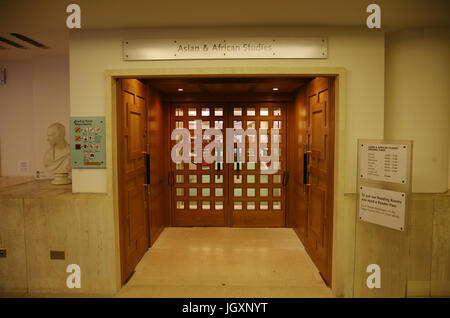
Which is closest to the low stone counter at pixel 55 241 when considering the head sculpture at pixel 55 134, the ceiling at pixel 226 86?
the head sculpture at pixel 55 134

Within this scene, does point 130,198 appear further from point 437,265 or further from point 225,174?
point 437,265

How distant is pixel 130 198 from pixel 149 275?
3.09 feet

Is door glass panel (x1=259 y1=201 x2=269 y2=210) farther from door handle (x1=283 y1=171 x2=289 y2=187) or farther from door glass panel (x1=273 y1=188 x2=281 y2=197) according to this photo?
door handle (x1=283 y1=171 x2=289 y2=187)

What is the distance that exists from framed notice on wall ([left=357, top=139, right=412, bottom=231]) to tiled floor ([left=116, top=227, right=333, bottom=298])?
1.02 meters

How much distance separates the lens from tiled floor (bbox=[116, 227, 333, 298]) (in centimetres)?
303

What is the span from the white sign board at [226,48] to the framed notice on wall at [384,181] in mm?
1036

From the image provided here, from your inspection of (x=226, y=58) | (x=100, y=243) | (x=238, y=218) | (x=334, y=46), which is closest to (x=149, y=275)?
(x=100, y=243)

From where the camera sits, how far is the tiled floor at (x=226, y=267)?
303 centimetres

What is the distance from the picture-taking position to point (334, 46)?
279 centimetres

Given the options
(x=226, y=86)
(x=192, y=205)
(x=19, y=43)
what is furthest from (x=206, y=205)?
(x=19, y=43)

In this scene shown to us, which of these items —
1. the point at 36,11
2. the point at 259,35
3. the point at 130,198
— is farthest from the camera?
the point at 130,198

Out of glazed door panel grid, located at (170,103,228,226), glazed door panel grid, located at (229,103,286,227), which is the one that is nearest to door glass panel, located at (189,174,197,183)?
glazed door panel grid, located at (170,103,228,226)

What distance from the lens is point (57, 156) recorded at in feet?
11.4

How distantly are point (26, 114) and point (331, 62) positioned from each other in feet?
13.5
